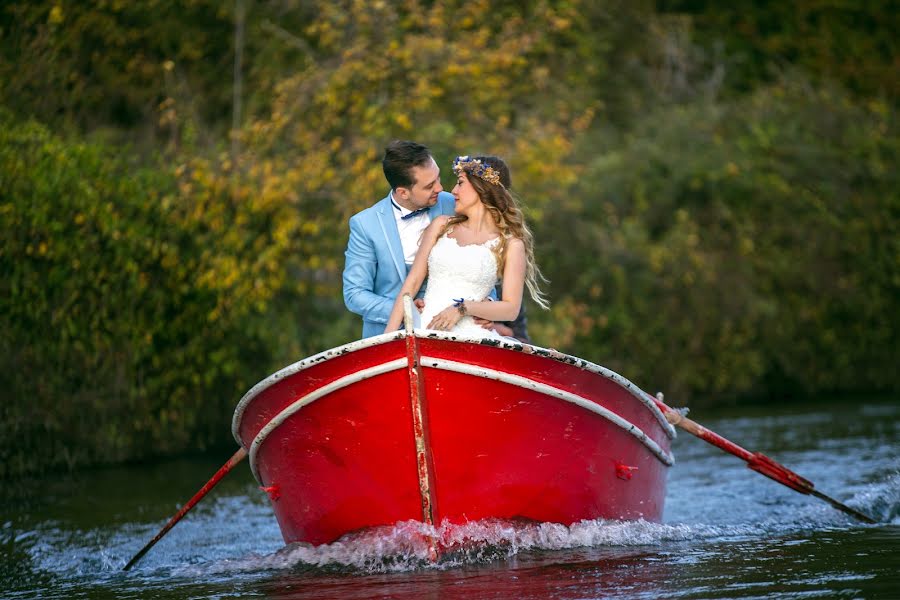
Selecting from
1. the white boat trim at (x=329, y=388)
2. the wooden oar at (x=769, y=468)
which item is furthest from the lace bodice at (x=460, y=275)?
the wooden oar at (x=769, y=468)

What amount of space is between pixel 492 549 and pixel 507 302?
126 cm

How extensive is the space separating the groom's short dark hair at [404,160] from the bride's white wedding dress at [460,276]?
19.8 inches

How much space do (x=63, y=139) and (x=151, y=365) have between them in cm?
245

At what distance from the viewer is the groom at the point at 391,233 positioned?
6.98m

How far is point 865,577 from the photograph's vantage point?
5.59m

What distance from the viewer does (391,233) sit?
709 centimetres

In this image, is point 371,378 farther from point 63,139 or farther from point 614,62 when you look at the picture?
point 614,62

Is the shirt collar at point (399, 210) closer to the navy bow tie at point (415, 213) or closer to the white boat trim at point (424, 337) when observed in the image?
the navy bow tie at point (415, 213)

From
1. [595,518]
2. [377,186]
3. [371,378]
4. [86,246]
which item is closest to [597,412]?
[595,518]

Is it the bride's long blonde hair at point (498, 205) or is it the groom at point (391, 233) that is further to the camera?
the groom at point (391, 233)

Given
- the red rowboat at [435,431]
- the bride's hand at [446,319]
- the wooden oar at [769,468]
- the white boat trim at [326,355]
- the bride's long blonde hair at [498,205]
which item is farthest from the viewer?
the wooden oar at [769,468]

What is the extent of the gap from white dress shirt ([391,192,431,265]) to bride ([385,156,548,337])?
30 centimetres

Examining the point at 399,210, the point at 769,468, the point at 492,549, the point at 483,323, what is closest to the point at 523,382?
the point at 483,323

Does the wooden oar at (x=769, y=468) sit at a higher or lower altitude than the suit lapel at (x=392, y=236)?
lower
